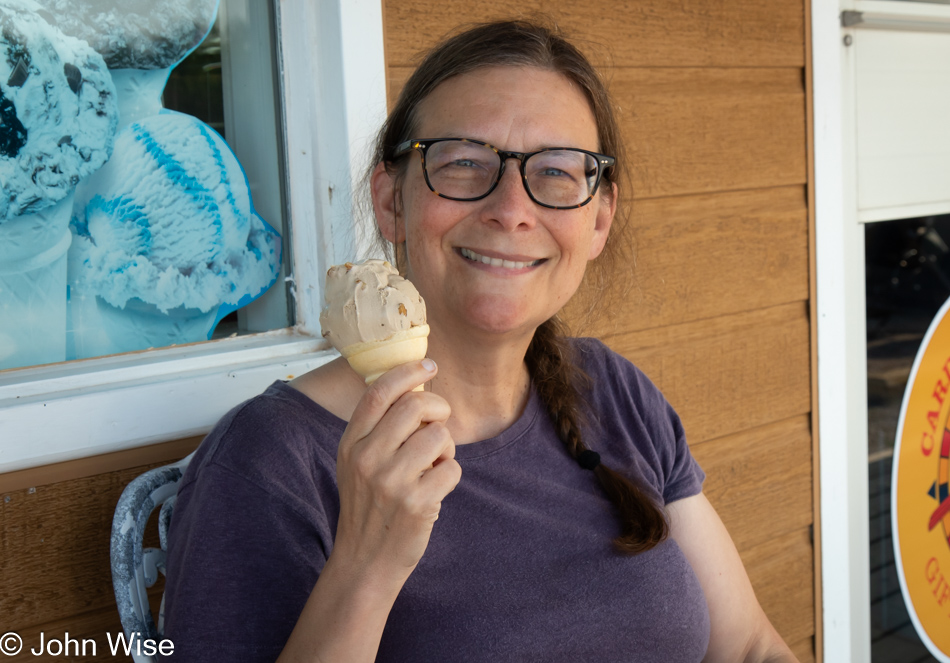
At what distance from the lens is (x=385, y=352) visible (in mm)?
992

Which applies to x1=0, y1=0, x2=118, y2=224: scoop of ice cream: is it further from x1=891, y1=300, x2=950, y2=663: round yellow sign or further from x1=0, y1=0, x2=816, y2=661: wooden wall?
x1=891, y1=300, x2=950, y2=663: round yellow sign

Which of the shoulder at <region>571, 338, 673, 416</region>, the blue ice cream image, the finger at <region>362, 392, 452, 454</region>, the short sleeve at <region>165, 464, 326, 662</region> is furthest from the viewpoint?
the shoulder at <region>571, 338, 673, 416</region>

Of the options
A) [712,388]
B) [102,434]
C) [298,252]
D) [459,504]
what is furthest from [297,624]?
[712,388]

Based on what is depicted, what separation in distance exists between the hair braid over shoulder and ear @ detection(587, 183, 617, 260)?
0.67 ft

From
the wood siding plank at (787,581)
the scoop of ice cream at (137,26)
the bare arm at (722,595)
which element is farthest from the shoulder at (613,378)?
the wood siding plank at (787,581)

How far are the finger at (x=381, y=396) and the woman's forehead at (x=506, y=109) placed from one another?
516mm

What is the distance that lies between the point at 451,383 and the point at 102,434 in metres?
0.64

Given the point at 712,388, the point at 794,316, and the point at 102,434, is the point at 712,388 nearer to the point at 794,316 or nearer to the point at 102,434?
the point at 794,316

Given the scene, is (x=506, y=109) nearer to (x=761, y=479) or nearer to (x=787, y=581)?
(x=761, y=479)

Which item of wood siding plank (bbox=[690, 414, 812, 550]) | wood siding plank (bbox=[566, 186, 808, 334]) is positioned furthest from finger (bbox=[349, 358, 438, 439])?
wood siding plank (bbox=[690, 414, 812, 550])

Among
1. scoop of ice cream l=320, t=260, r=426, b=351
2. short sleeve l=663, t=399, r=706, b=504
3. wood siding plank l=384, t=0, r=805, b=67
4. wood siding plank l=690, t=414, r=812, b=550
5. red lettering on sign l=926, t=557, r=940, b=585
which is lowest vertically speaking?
red lettering on sign l=926, t=557, r=940, b=585

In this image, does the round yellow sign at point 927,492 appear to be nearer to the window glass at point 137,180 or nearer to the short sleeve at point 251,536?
the window glass at point 137,180

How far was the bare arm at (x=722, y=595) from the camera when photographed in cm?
156

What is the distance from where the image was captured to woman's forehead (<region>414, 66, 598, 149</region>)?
1282mm
